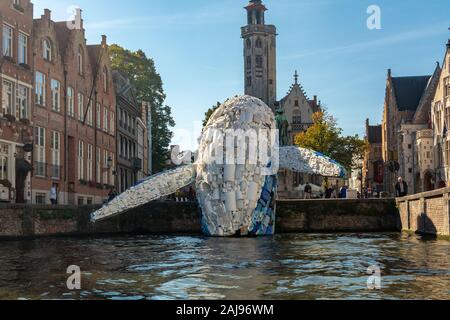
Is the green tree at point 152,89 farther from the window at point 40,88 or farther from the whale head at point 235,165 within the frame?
the whale head at point 235,165

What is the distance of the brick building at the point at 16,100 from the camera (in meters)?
28.9

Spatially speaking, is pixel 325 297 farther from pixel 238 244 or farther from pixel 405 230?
pixel 405 230

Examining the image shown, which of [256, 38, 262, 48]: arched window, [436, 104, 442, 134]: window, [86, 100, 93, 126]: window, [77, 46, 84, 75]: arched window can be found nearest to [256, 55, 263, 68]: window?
[256, 38, 262, 48]: arched window

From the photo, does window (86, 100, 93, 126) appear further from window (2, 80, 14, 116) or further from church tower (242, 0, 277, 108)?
church tower (242, 0, 277, 108)

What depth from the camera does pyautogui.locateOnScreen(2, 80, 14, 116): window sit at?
29281mm

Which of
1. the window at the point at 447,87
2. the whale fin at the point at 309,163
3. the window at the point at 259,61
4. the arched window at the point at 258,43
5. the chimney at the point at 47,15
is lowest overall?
the whale fin at the point at 309,163

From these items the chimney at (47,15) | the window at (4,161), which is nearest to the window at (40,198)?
the window at (4,161)

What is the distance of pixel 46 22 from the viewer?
34469 mm

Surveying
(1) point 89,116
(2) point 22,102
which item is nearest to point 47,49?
(2) point 22,102

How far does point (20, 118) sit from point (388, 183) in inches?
1923

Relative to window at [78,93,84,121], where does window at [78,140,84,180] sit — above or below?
below

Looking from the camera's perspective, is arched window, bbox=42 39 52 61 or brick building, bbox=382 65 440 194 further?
brick building, bbox=382 65 440 194

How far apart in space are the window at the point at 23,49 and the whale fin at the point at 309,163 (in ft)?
51.1

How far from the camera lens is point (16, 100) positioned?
30438 mm
